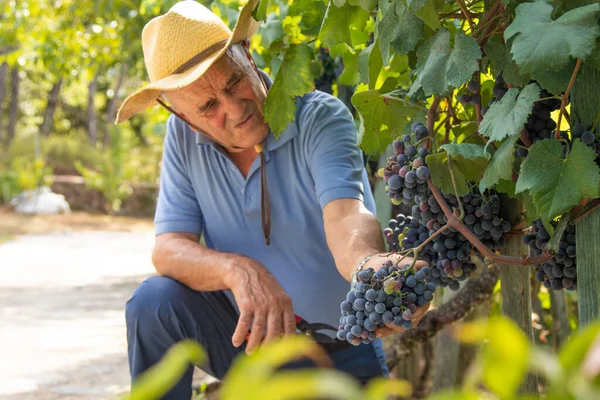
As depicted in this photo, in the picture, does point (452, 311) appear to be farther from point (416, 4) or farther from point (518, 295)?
point (416, 4)

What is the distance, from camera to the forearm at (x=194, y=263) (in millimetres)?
2361

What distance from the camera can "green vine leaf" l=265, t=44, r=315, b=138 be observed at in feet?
6.35

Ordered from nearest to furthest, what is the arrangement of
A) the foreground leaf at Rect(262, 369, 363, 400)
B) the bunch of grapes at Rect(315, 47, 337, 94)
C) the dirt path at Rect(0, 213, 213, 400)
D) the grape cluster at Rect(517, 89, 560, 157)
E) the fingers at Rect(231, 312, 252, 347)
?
the foreground leaf at Rect(262, 369, 363, 400), the grape cluster at Rect(517, 89, 560, 157), the fingers at Rect(231, 312, 252, 347), the bunch of grapes at Rect(315, 47, 337, 94), the dirt path at Rect(0, 213, 213, 400)

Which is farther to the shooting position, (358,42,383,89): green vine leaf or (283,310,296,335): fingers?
(283,310,296,335): fingers

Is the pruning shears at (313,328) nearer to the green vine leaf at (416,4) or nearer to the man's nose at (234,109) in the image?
the man's nose at (234,109)

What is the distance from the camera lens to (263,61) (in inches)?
117

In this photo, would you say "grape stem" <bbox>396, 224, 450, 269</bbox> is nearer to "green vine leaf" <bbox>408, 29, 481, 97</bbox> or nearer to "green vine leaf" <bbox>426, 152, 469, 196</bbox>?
"green vine leaf" <bbox>426, 152, 469, 196</bbox>

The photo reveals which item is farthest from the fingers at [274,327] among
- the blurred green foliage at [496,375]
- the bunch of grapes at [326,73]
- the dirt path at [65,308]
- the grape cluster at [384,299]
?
the blurred green foliage at [496,375]

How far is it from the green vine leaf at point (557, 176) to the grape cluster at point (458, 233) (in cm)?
34

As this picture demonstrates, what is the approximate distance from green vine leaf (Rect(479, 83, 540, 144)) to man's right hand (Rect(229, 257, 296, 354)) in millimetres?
1016

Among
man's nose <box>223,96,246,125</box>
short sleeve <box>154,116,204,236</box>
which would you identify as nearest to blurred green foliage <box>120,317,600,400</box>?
man's nose <box>223,96,246,125</box>

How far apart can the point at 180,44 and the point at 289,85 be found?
2.05 ft

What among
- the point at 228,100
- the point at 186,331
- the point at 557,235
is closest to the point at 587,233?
the point at 557,235

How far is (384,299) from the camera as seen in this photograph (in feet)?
5.11
